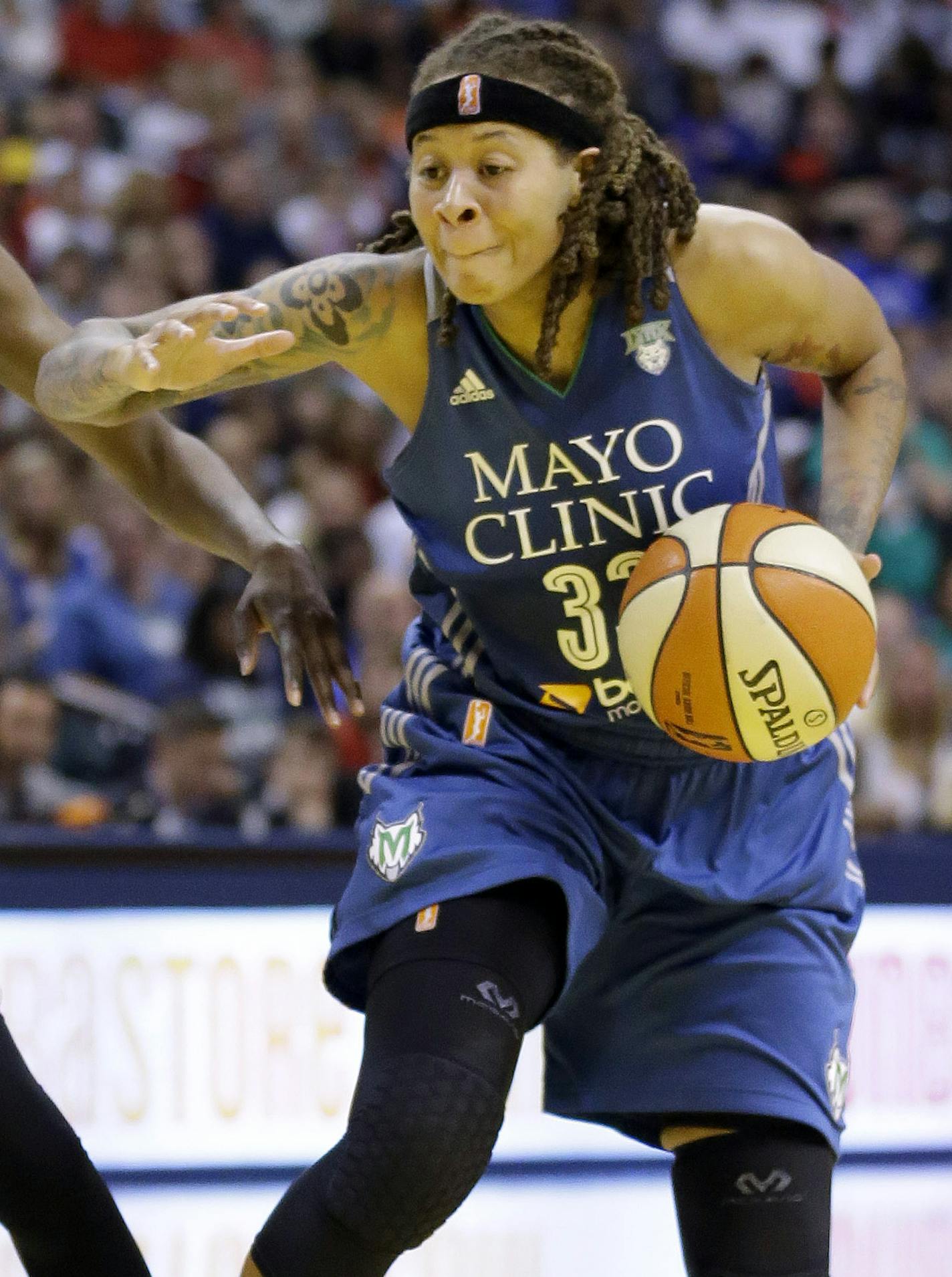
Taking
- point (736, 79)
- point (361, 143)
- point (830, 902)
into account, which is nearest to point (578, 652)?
point (830, 902)

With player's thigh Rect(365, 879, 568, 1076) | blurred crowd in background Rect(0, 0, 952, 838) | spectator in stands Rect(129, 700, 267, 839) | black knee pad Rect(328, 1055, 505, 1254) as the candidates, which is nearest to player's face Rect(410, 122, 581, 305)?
player's thigh Rect(365, 879, 568, 1076)

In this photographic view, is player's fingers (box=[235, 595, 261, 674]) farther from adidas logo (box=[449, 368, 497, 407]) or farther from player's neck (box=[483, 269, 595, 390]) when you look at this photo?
player's neck (box=[483, 269, 595, 390])

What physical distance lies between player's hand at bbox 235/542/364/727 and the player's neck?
0.54 meters

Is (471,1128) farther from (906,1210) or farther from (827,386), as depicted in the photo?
(906,1210)

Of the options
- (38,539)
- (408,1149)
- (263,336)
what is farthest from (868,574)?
(38,539)

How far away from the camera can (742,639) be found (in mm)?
2707

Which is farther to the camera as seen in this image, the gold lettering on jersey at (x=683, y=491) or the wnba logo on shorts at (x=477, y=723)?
the wnba logo on shorts at (x=477, y=723)

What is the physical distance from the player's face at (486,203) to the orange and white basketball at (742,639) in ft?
1.51

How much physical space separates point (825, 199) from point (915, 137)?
118 cm

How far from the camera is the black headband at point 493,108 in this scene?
107 inches

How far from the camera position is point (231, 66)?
9508 millimetres

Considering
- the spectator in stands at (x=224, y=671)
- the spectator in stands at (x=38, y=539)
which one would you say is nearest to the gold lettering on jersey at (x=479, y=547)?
the spectator in stands at (x=224, y=671)

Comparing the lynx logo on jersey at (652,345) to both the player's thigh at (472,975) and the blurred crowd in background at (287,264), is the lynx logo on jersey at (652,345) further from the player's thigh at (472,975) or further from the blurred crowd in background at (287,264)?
the blurred crowd in background at (287,264)

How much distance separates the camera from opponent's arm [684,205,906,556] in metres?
2.87
